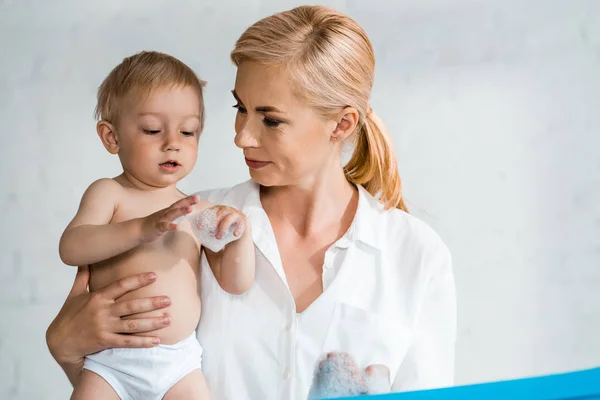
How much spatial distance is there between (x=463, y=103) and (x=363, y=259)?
45.6 inches

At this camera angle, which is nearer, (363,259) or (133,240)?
(133,240)

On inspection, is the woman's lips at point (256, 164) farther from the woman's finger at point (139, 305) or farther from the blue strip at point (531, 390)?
Answer: the blue strip at point (531, 390)

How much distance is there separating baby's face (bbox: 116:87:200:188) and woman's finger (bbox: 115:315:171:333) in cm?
19

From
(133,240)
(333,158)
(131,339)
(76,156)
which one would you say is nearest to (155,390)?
(131,339)

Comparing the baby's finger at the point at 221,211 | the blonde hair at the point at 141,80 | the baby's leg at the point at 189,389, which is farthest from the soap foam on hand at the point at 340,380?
the blonde hair at the point at 141,80

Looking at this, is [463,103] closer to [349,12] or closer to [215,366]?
[349,12]

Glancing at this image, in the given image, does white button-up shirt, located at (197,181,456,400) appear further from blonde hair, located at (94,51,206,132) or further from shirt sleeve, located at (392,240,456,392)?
blonde hair, located at (94,51,206,132)

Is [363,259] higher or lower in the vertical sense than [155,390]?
higher

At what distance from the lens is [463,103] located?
7.72 feet

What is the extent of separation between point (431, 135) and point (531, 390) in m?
1.65

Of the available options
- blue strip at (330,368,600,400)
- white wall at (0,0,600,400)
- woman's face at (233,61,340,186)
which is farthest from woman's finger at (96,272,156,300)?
white wall at (0,0,600,400)

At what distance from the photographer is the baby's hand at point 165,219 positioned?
106 centimetres

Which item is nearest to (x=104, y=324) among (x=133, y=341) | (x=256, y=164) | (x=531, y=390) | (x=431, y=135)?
(x=133, y=341)

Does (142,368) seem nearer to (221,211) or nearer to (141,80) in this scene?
(221,211)
